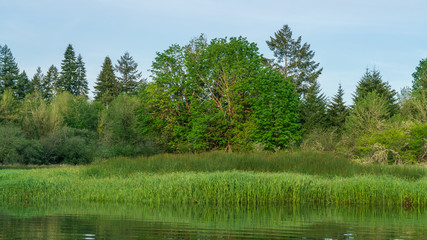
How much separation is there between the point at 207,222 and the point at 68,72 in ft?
303

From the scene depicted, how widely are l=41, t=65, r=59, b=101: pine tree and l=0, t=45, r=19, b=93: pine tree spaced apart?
744cm

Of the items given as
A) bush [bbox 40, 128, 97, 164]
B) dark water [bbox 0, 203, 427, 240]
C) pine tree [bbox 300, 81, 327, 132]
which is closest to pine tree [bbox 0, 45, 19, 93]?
bush [bbox 40, 128, 97, 164]

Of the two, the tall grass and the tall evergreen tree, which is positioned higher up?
the tall evergreen tree

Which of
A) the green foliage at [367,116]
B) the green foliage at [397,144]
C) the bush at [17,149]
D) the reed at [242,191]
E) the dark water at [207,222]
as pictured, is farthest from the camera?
the bush at [17,149]

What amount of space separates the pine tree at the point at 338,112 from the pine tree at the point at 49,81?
203ft

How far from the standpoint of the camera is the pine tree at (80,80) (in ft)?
330

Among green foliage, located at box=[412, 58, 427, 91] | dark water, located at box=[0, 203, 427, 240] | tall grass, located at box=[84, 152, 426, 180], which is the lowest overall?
dark water, located at box=[0, 203, 427, 240]

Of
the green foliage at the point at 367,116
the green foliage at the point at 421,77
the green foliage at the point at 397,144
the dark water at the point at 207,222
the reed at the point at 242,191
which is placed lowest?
the dark water at the point at 207,222

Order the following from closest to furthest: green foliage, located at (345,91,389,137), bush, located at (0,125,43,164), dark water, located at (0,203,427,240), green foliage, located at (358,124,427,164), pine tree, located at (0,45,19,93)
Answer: dark water, located at (0,203,427,240) < green foliage, located at (358,124,427,164) < green foliage, located at (345,91,389,137) < bush, located at (0,125,43,164) < pine tree, located at (0,45,19,93)

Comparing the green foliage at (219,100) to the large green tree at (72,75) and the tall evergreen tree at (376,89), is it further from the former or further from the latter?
the large green tree at (72,75)

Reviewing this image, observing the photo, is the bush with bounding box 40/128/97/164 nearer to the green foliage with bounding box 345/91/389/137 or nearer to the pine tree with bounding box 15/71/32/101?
the green foliage with bounding box 345/91/389/137

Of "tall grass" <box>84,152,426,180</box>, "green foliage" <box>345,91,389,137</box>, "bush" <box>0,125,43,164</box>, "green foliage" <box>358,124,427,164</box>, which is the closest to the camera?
"tall grass" <box>84,152,426,180</box>

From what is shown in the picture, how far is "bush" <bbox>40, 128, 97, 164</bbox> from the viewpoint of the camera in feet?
194

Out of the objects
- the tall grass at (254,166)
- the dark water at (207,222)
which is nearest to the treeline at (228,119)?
the tall grass at (254,166)
